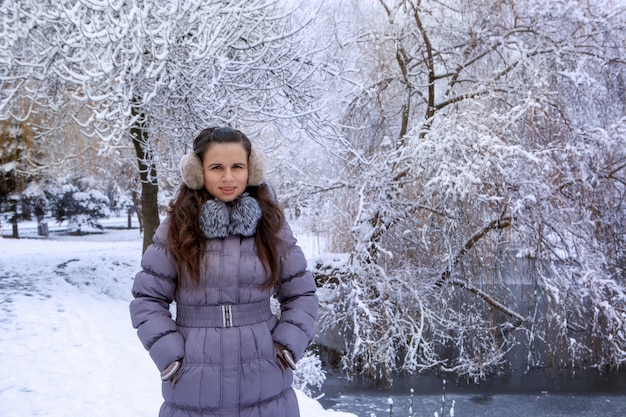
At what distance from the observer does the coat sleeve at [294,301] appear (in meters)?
2.29

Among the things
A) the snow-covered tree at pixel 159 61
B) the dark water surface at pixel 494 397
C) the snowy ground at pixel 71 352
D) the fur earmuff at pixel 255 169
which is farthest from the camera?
the dark water surface at pixel 494 397

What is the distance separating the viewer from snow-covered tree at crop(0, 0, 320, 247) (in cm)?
614

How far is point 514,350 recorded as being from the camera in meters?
8.22

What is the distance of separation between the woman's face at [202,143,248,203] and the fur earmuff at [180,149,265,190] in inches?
1.2

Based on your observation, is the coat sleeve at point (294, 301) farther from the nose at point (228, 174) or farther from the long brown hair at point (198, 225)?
the nose at point (228, 174)

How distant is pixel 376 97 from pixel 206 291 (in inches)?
301

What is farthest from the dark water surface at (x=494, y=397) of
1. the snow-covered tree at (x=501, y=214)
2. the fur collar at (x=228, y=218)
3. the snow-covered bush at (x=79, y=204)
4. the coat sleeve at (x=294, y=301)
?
the snow-covered bush at (x=79, y=204)

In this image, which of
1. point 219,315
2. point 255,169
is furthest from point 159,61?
point 219,315

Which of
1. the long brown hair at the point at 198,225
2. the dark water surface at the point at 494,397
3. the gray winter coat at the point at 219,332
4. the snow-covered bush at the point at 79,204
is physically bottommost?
the dark water surface at the point at 494,397

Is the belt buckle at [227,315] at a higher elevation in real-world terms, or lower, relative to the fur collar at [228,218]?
lower

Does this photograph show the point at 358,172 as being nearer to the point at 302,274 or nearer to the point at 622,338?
the point at 622,338

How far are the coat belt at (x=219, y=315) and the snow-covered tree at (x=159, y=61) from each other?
406 centimetres

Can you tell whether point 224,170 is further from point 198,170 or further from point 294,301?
point 294,301

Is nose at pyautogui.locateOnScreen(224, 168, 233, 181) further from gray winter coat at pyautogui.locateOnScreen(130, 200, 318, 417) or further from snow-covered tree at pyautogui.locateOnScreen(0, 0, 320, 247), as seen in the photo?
snow-covered tree at pyautogui.locateOnScreen(0, 0, 320, 247)
